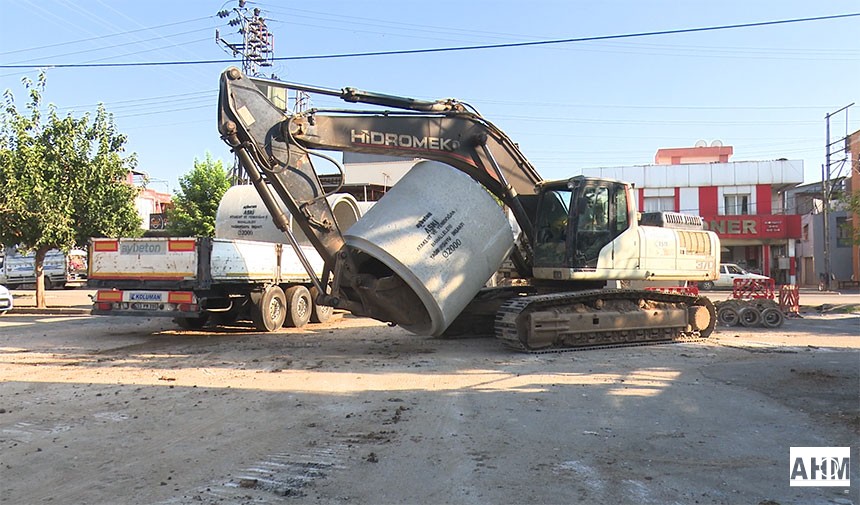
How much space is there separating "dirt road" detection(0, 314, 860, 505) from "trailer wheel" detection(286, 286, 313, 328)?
3508 millimetres

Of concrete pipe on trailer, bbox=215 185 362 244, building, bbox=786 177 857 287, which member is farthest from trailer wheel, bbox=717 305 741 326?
building, bbox=786 177 857 287

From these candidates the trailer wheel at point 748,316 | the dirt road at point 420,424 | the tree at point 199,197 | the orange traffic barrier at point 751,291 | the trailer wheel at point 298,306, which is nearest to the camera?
the dirt road at point 420,424

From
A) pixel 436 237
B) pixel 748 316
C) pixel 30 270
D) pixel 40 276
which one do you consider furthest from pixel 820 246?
pixel 30 270

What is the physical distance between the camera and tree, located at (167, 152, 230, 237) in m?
28.8

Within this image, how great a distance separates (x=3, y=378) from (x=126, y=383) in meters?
1.91

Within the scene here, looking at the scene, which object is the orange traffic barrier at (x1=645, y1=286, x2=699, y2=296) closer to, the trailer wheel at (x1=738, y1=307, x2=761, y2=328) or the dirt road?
the dirt road

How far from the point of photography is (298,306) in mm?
14023

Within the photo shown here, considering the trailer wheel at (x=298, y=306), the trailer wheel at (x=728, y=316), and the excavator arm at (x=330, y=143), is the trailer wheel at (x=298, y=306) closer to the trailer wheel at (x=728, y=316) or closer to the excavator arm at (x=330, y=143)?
the excavator arm at (x=330, y=143)

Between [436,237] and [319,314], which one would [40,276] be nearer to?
[319,314]

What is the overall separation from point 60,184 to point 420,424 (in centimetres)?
1707

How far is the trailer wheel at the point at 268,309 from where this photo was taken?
42.2ft

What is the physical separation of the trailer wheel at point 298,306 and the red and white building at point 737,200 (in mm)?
33276

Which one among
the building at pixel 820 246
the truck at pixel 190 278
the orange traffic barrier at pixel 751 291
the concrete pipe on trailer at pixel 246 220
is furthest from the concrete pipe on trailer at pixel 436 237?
the building at pixel 820 246

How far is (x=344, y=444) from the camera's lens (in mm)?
5230
